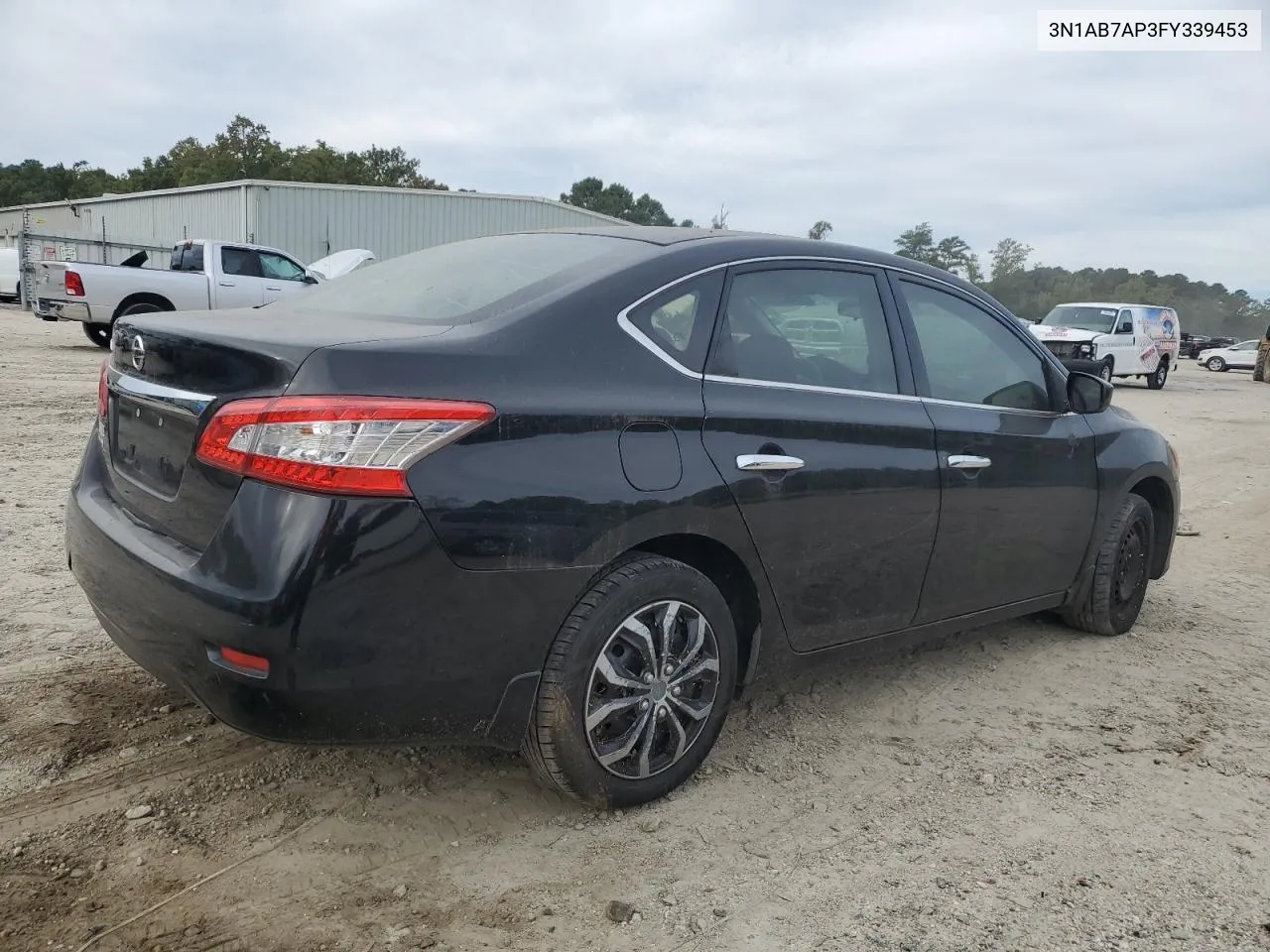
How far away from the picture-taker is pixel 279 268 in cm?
1639

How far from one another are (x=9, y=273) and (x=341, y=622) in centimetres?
3135

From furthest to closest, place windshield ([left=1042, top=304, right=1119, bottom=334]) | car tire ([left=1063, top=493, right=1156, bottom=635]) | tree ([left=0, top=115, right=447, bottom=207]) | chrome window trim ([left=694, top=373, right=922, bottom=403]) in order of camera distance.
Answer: tree ([left=0, top=115, right=447, bottom=207]) → windshield ([left=1042, top=304, right=1119, bottom=334]) → car tire ([left=1063, top=493, right=1156, bottom=635]) → chrome window trim ([left=694, top=373, right=922, bottom=403])

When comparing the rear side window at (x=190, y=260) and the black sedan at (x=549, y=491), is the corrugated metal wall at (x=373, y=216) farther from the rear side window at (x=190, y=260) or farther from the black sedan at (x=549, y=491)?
the black sedan at (x=549, y=491)

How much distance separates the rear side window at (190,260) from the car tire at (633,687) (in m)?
14.7

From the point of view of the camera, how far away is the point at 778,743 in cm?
337

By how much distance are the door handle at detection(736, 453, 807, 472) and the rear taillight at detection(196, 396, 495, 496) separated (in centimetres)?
88

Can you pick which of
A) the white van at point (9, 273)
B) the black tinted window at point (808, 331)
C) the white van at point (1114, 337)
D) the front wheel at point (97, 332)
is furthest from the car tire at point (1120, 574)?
the white van at point (9, 273)

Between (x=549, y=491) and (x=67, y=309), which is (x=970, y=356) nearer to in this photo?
(x=549, y=491)

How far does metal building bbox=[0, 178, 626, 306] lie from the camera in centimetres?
2719

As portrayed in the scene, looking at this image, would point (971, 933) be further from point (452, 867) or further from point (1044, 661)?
point (1044, 661)

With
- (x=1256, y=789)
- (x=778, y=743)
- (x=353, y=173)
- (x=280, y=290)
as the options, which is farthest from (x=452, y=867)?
(x=353, y=173)

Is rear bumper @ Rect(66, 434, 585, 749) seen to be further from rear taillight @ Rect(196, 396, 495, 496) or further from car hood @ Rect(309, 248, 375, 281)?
car hood @ Rect(309, 248, 375, 281)

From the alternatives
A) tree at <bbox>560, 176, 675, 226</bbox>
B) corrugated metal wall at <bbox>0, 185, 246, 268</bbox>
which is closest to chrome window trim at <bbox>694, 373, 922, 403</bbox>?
corrugated metal wall at <bbox>0, 185, 246, 268</bbox>

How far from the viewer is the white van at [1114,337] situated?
2217 cm
